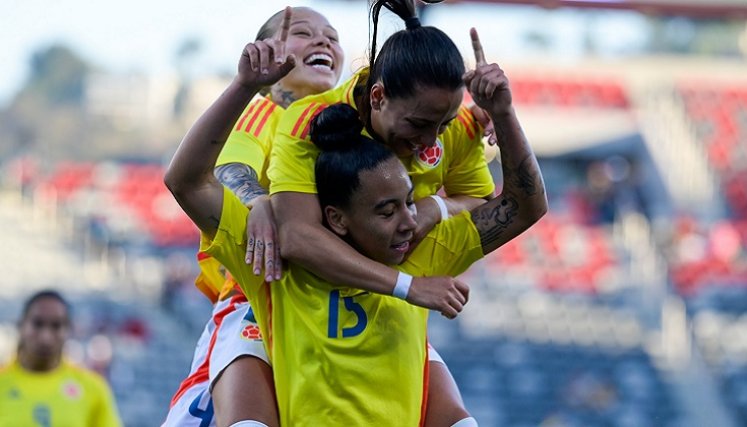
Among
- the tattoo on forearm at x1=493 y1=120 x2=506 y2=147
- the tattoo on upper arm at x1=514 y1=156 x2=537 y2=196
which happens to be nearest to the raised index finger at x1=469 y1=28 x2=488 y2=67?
the tattoo on forearm at x1=493 y1=120 x2=506 y2=147

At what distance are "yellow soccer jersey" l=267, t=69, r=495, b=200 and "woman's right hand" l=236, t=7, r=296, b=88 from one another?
0.34m

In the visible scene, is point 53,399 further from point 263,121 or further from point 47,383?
point 263,121

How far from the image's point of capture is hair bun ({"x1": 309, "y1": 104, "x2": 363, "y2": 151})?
11.7 ft

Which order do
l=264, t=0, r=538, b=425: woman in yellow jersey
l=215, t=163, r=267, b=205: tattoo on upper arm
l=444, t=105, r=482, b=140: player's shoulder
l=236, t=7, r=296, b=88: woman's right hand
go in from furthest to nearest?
l=444, t=105, r=482, b=140: player's shoulder
l=215, t=163, r=267, b=205: tattoo on upper arm
l=264, t=0, r=538, b=425: woman in yellow jersey
l=236, t=7, r=296, b=88: woman's right hand

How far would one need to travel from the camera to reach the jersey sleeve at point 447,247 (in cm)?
373

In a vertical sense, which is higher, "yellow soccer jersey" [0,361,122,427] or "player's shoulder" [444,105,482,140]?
"player's shoulder" [444,105,482,140]

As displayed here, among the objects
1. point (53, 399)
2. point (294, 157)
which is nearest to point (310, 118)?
point (294, 157)

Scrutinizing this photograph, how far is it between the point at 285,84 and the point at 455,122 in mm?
727

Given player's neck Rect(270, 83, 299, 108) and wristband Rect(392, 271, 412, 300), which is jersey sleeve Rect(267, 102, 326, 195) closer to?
wristband Rect(392, 271, 412, 300)

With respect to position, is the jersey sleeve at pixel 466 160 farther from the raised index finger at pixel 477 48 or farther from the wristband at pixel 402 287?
the wristband at pixel 402 287

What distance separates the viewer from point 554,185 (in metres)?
21.4

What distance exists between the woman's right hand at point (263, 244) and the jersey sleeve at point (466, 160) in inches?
25.1

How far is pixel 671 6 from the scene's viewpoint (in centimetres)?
1581

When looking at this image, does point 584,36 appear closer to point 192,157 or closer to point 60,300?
point 60,300
